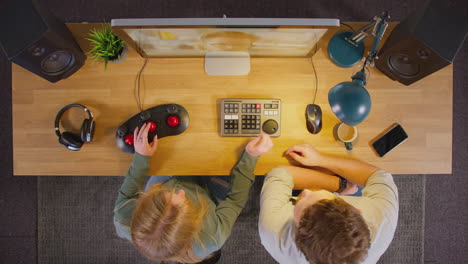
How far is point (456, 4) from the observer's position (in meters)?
0.86

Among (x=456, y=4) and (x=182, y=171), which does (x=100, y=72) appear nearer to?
(x=182, y=171)

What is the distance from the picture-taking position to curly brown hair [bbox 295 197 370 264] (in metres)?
0.82

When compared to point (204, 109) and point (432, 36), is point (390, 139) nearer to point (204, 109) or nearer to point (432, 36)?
point (432, 36)

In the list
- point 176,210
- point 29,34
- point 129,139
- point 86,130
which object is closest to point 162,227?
point 176,210

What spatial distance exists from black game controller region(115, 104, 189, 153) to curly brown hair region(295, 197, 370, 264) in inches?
23.7

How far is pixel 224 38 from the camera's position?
99 cm

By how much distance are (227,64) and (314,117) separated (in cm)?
41

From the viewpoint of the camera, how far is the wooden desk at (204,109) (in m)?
1.18

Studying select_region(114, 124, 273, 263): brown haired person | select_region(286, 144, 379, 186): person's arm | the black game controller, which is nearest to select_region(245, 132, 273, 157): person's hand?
select_region(114, 124, 273, 263): brown haired person

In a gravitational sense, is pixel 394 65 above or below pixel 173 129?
above

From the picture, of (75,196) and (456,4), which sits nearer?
(456,4)

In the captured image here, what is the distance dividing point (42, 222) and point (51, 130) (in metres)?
0.92

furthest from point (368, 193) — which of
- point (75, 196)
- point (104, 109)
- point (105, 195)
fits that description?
point (75, 196)

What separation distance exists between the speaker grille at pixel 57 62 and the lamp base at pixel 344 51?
40.9 inches
